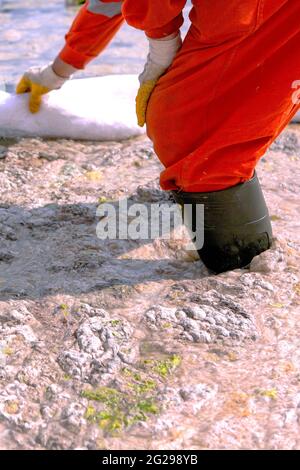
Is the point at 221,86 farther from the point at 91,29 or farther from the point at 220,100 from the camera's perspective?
the point at 91,29

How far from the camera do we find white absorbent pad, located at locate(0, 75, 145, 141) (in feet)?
9.39

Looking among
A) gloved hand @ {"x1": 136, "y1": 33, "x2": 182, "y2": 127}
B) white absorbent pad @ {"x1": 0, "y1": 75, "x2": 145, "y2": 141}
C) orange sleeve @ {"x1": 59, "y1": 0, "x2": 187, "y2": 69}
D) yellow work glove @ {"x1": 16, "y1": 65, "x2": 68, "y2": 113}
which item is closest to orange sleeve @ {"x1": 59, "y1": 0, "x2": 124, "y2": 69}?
orange sleeve @ {"x1": 59, "y1": 0, "x2": 187, "y2": 69}

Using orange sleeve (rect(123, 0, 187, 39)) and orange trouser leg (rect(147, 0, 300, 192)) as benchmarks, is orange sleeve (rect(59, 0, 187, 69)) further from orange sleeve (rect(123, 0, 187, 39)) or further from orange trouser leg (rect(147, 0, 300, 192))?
orange trouser leg (rect(147, 0, 300, 192))

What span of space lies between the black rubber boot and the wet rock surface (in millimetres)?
43

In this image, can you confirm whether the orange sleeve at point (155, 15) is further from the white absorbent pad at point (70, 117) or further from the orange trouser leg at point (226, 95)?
the white absorbent pad at point (70, 117)

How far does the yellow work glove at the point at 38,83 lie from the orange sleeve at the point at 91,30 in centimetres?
13

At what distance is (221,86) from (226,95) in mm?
27

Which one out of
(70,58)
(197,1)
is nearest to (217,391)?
(197,1)

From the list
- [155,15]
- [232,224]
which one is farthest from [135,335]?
[155,15]

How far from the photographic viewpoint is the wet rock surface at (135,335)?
4.74 ft

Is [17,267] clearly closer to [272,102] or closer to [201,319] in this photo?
[201,319]

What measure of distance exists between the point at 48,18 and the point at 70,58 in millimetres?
1993

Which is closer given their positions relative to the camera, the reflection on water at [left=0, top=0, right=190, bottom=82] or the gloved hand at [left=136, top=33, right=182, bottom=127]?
the gloved hand at [left=136, top=33, right=182, bottom=127]

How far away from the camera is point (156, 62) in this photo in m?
1.85
